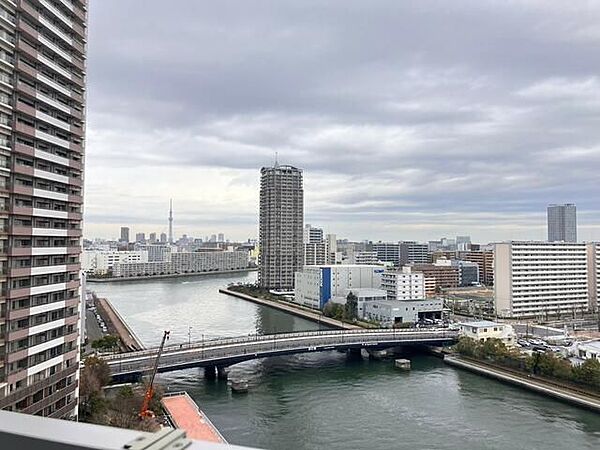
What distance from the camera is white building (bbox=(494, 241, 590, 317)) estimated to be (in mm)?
9992

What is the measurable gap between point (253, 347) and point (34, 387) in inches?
125

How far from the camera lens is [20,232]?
2.87 m

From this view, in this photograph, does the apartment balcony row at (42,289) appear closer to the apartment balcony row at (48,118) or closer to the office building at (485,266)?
the apartment balcony row at (48,118)

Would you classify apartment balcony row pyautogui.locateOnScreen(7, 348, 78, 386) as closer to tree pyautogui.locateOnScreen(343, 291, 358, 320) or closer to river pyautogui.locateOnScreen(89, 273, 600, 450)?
river pyautogui.locateOnScreen(89, 273, 600, 450)

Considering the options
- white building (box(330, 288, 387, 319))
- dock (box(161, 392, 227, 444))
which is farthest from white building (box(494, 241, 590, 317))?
dock (box(161, 392, 227, 444))

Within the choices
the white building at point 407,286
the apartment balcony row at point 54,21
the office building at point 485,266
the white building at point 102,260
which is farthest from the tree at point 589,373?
the white building at point 102,260

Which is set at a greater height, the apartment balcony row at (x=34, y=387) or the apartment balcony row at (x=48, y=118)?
the apartment balcony row at (x=48, y=118)

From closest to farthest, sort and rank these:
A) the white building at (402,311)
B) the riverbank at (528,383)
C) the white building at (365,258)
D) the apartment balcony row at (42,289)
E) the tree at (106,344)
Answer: the apartment balcony row at (42,289), the riverbank at (528,383), the tree at (106,344), the white building at (402,311), the white building at (365,258)

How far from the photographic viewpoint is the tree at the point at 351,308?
9969 mm

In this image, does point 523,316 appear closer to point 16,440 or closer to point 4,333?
point 4,333

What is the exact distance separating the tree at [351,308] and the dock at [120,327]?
3955 millimetres

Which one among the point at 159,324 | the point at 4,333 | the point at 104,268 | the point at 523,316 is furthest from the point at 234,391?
the point at 104,268

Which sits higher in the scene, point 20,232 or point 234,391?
point 20,232

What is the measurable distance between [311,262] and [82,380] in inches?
566
